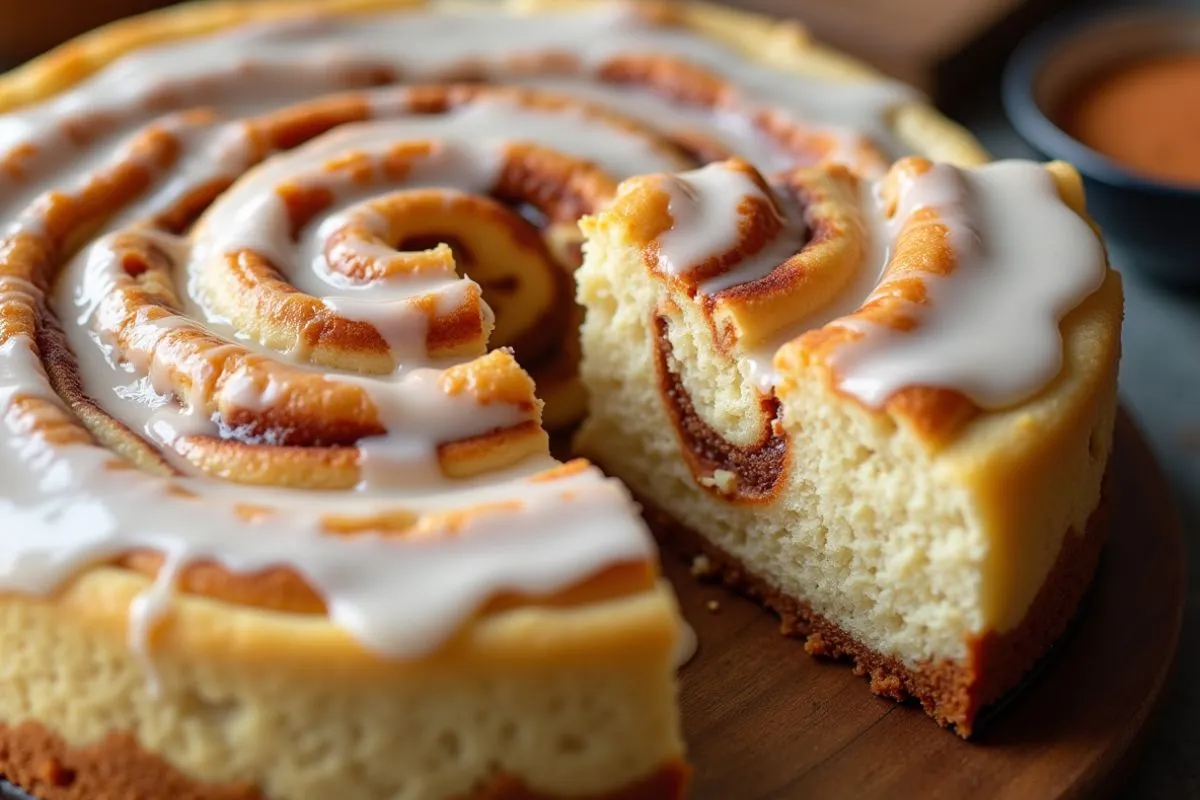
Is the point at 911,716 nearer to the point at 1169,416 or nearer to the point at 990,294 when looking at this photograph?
the point at 990,294

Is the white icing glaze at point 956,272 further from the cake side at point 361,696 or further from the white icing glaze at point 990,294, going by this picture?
the cake side at point 361,696

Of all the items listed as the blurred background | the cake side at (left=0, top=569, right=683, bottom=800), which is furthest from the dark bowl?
the cake side at (left=0, top=569, right=683, bottom=800)

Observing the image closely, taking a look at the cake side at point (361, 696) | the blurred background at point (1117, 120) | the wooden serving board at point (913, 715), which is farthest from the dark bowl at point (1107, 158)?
the cake side at point (361, 696)

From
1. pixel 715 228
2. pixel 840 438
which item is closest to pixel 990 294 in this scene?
pixel 840 438

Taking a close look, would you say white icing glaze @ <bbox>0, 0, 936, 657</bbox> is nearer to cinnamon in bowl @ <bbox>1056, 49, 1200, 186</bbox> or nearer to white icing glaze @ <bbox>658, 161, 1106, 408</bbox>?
white icing glaze @ <bbox>658, 161, 1106, 408</bbox>

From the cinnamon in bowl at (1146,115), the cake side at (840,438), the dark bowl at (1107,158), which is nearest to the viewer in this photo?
the cake side at (840,438)

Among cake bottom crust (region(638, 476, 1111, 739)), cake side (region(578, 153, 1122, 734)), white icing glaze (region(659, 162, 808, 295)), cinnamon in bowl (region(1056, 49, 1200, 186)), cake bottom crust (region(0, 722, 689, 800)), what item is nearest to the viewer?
cake bottom crust (region(0, 722, 689, 800))
